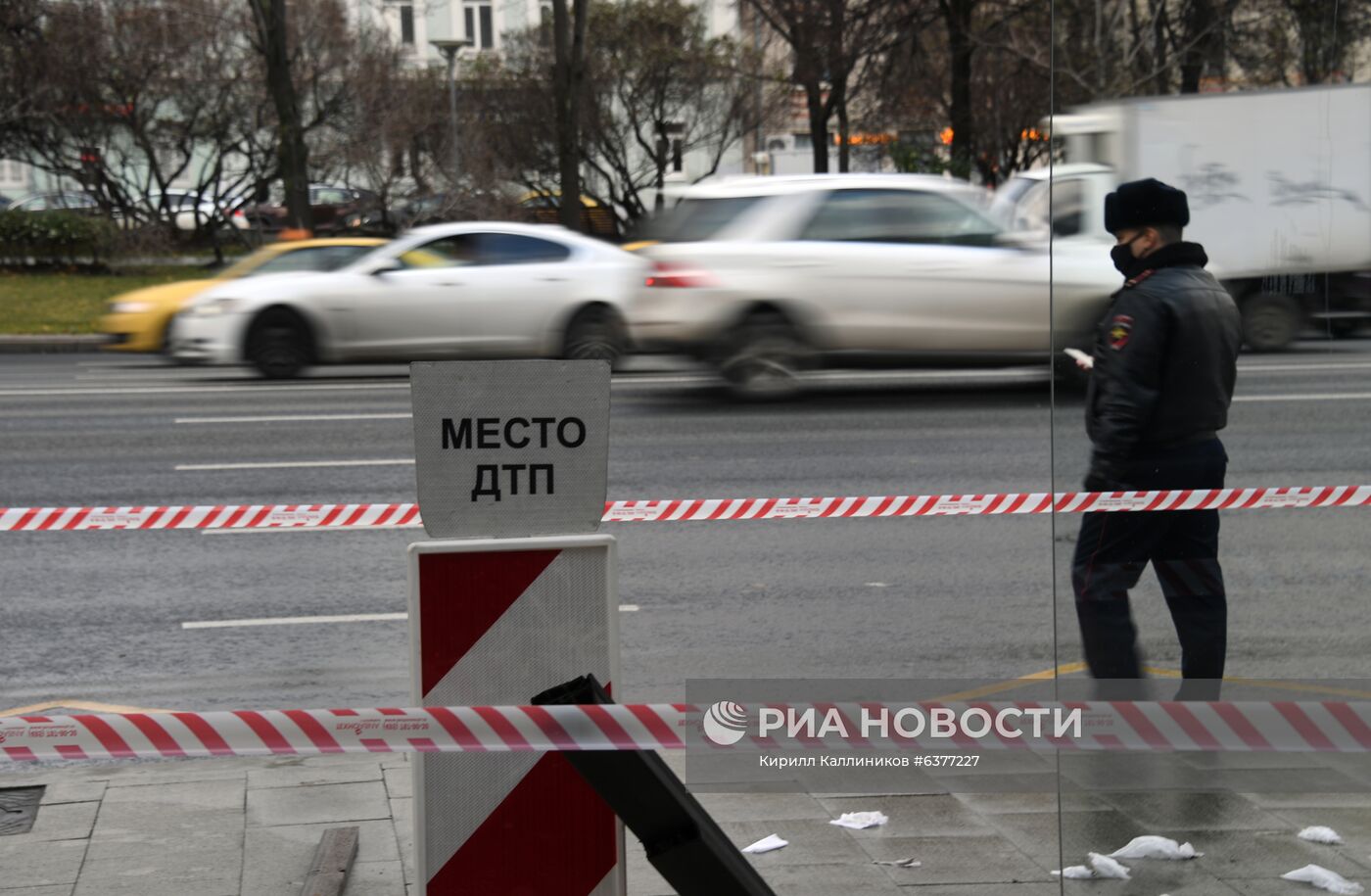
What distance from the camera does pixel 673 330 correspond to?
13.5 m

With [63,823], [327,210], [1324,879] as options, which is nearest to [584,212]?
[327,210]

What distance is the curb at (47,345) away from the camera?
69.1 feet

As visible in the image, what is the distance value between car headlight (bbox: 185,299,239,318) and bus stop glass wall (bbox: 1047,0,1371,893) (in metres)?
13.0

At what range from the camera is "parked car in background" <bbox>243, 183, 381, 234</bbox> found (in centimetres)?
3456

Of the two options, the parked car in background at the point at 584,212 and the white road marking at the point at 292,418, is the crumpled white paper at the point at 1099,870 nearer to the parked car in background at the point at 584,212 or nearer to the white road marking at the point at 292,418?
the white road marking at the point at 292,418

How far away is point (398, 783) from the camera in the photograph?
4996mm

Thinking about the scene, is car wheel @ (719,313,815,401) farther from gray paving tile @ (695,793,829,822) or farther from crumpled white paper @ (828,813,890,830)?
crumpled white paper @ (828,813,890,830)

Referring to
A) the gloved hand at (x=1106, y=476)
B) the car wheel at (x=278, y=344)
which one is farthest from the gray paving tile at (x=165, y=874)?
the car wheel at (x=278, y=344)

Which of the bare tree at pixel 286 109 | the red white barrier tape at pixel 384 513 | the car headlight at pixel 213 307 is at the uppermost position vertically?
the bare tree at pixel 286 109

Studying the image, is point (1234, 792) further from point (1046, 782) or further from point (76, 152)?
point (76, 152)

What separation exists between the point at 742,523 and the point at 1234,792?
527 cm

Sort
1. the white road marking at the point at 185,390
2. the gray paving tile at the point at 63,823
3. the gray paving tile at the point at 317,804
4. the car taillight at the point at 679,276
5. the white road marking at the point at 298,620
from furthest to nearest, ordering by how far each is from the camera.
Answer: the white road marking at the point at 185,390 → the car taillight at the point at 679,276 → the white road marking at the point at 298,620 → the gray paving tile at the point at 317,804 → the gray paving tile at the point at 63,823

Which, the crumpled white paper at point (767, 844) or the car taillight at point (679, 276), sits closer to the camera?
the crumpled white paper at point (767, 844)

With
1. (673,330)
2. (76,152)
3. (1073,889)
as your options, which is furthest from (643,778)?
(76,152)
